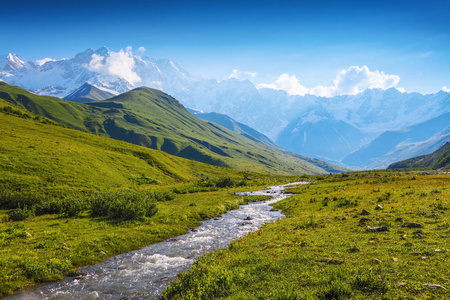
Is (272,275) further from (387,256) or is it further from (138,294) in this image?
(138,294)

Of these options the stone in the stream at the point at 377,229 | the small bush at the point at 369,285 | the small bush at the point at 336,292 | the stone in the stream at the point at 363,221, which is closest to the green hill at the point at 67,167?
the small bush at the point at 336,292

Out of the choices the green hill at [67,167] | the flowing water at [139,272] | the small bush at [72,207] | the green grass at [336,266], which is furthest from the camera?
the green hill at [67,167]

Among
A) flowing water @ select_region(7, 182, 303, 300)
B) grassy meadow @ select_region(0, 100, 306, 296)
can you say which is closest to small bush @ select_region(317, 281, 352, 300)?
flowing water @ select_region(7, 182, 303, 300)

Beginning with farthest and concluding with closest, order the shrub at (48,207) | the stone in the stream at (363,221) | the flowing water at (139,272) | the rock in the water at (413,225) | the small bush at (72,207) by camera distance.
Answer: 1. the shrub at (48,207)
2. the small bush at (72,207)
3. the stone in the stream at (363,221)
4. the rock in the water at (413,225)
5. the flowing water at (139,272)

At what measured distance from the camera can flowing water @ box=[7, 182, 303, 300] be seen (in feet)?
50.3

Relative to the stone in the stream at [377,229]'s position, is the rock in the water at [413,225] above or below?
above

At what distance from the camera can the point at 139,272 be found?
18453mm

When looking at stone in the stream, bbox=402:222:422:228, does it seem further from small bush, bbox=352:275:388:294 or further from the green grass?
small bush, bbox=352:275:388:294

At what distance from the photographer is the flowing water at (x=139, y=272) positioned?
50.3ft

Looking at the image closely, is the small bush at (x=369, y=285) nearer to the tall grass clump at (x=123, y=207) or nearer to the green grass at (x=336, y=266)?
the green grass at (x=336, y=266)

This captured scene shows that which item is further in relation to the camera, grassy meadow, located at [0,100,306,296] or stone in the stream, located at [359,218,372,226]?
stone in the stream, located at [359,218,372,226]

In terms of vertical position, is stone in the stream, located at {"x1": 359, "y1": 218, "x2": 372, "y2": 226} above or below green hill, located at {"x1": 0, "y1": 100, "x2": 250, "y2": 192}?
below

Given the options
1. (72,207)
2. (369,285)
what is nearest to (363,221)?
(369,285)

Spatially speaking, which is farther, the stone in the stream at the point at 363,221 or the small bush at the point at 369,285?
the stone in the stream at the point at 363,221
